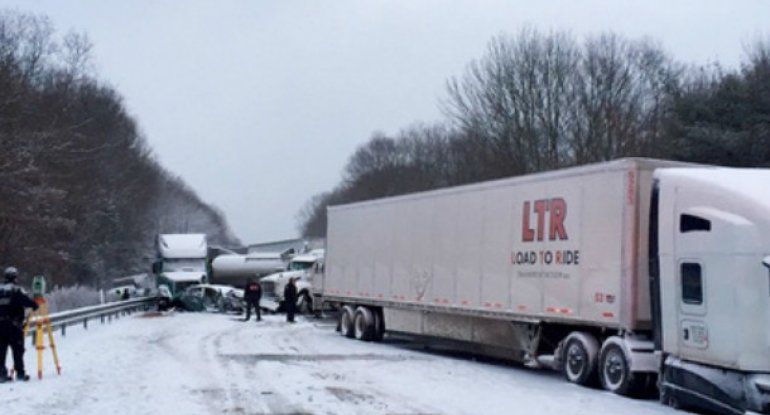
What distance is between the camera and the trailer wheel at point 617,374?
1389 centimetres

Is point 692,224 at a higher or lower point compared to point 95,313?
higher

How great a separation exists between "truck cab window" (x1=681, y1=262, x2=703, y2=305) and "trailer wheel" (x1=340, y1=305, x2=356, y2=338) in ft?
46.1

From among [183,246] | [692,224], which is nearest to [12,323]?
[692,224]

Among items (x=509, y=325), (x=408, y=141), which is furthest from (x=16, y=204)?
(x=408, y=141)

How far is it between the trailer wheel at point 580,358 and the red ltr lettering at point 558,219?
1.66m

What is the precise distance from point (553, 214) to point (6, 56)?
100 feet

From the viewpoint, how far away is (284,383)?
1491 cm

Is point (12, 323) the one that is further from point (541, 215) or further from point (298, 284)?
point (298, 284)

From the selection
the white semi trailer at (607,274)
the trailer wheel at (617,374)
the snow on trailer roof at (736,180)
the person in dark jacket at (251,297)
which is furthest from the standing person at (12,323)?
the person in dark jacket at (251,297)

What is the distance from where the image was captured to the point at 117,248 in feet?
235

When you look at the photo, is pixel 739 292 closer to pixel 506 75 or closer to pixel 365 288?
pixel 365 288

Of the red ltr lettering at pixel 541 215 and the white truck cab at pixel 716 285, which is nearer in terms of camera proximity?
the white truck cab at pixel 716 285

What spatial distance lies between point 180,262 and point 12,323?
31975 mm

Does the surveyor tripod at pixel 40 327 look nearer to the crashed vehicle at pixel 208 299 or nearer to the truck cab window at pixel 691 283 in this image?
the truck cab window at pixel 691 283
